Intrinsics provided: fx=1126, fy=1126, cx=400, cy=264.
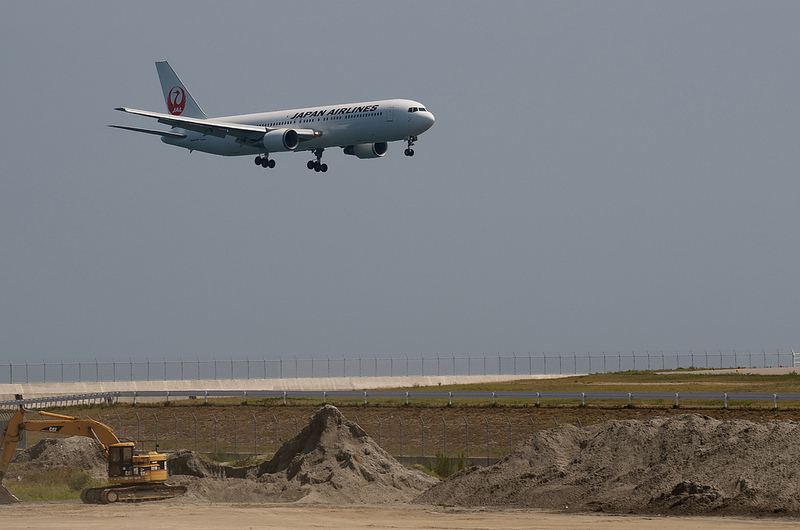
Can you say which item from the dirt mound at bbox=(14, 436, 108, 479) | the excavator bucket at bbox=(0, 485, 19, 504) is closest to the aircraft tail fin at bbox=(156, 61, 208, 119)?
the dirt mound at bbox=(14, 436, 108, 479)

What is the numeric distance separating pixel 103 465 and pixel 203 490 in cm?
857

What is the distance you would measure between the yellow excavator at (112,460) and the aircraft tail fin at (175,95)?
5861cm

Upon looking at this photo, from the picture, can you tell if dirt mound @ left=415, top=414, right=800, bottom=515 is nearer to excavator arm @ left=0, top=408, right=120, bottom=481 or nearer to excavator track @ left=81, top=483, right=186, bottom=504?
excavator track @ left=81, top=483, right=186, bottom=504

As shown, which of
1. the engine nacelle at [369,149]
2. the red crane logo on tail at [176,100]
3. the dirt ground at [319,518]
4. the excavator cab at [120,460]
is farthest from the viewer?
the red crane logo on tail at [176,100]

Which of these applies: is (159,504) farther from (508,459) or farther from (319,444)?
(508,459)

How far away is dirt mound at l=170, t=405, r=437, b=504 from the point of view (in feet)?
120

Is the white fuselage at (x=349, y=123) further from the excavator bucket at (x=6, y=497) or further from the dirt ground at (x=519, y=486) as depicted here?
the excavator bucket at (x=6, y=497)

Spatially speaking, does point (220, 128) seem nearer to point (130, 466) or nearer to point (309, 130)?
point (309, 130)

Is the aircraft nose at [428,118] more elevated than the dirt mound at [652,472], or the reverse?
the aircraft nose at [428,118]

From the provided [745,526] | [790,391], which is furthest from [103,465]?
[790,391]

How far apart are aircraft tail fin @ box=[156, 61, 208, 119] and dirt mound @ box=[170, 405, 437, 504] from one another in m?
Result: 55.0

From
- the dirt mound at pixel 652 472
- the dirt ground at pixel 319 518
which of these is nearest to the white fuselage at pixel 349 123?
the dirt mound at pixel 652 472

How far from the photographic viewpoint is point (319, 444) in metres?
38.8

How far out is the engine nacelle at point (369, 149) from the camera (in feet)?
233
